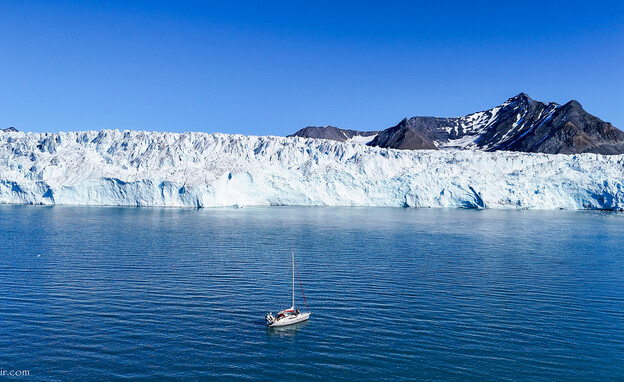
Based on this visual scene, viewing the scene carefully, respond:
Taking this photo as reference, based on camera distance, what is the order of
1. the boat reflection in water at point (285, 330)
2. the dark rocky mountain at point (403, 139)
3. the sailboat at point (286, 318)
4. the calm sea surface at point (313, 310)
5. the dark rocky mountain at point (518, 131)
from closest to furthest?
the calm sea surface at point (313, 310), the boat reflection in water at point (285, 330), the sailboat at point (286, 318), the dark rocky mountain at point (518, 131), the dark rocky mountain at point (403, 139)

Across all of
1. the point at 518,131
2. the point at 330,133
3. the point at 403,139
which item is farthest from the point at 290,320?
the point at 330,133

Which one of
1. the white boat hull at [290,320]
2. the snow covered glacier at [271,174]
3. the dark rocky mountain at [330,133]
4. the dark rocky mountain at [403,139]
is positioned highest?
the dark rocky mountain at [330,133]

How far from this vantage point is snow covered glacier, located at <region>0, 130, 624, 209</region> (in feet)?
211

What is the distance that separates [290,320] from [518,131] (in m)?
121

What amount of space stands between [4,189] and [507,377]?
75778mm

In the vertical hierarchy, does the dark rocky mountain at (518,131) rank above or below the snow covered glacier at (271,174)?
above

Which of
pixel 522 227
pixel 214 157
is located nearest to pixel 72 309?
pixel 522 227

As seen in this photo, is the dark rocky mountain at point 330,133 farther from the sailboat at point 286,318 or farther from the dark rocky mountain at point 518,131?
the sailboat at point 286,318

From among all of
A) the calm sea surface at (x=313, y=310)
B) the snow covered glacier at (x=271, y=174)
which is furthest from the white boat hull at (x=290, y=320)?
the snow covered glacier at (x=271, y=174)

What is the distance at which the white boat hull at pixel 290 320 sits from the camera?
15070 millimetres

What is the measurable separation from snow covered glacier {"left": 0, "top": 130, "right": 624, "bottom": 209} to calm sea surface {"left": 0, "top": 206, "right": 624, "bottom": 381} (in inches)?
1262

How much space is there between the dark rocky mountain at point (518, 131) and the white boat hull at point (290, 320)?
98.7 metres

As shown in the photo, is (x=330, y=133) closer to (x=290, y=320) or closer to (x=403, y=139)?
(x=403, y=139)

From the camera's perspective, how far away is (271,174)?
6825cm
